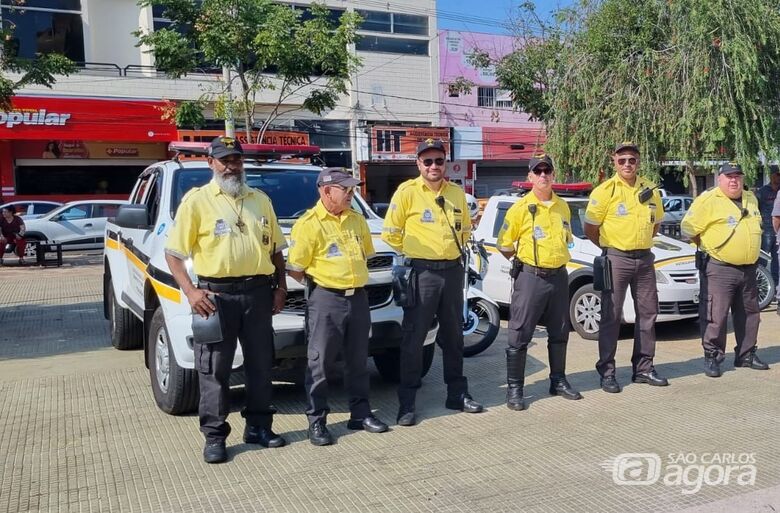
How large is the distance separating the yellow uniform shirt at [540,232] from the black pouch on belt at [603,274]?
1.48 ft

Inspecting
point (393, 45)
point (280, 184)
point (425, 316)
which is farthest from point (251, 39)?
point (393, 45)

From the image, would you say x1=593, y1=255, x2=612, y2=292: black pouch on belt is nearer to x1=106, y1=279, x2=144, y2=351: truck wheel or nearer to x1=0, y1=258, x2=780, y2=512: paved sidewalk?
x1=0, y1=258, x2=780, y2=512: paved sidewalk

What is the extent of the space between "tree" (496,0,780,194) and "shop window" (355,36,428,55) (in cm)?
1688

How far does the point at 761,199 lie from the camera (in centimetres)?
1112

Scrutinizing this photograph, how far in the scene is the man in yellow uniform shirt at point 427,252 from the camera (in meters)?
5.40

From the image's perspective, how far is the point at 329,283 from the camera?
196 inches

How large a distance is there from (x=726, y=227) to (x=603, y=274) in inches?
51.0

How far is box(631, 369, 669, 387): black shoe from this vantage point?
6246 mm

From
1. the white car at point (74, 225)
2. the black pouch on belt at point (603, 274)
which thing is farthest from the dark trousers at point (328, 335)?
the white car at point (74, 225)

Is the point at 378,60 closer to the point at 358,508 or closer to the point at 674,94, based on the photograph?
the point at 674,94

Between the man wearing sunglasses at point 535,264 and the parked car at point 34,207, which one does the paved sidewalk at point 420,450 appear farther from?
the parked car at point 34,207

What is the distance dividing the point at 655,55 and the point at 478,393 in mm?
8732

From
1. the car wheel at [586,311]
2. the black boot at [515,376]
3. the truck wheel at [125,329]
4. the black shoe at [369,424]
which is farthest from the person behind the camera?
the car wheel at [586,311]

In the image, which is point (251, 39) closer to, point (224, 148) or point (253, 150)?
point (253, 150)
